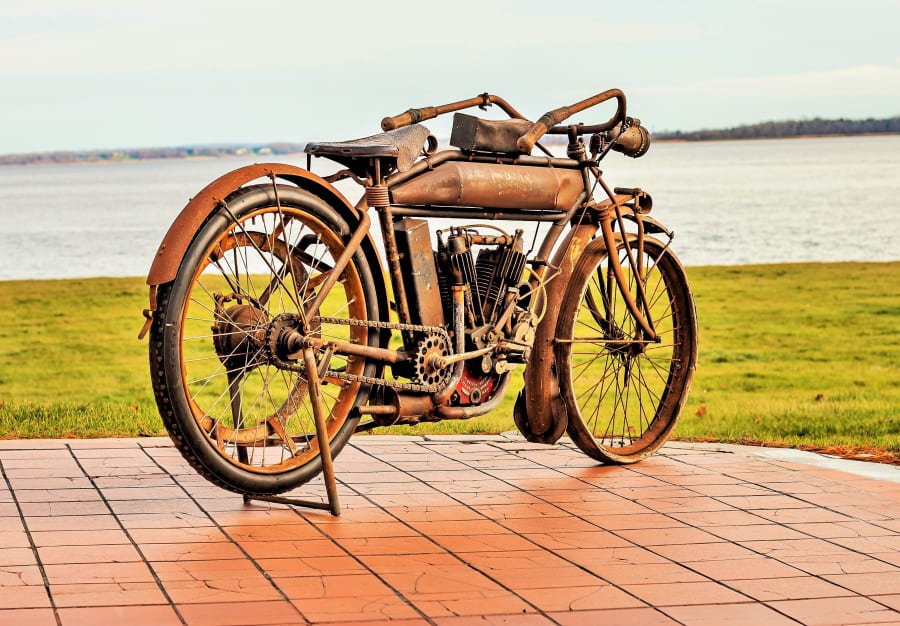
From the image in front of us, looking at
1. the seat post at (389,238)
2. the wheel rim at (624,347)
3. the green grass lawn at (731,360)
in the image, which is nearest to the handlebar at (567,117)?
the wheel rim at (624,347)

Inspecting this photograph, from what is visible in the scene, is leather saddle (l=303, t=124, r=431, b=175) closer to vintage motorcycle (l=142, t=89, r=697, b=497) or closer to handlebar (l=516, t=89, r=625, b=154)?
vintage motorcycle (l=142, t=89, r=697, b=497)

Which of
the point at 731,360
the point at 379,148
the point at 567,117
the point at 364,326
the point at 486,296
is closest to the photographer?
the point at 379,148

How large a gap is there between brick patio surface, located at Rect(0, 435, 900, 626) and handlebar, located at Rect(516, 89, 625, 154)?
1.47 meters

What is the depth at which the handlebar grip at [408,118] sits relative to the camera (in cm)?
586

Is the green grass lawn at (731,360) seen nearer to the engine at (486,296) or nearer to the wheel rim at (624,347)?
the wheel rim at (624,347)

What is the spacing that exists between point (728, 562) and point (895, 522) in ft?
3.33

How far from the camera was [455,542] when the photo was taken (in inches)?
194

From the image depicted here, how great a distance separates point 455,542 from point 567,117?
2114mm

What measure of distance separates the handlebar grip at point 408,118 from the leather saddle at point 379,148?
163 millimetres

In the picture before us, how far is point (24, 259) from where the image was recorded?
127ft

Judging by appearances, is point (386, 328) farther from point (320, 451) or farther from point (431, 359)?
point (320, 451)

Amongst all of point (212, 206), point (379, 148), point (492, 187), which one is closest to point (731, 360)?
point (492, 187)

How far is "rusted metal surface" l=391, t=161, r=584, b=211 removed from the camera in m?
5.66

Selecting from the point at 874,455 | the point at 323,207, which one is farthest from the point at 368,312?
the point at 874,455
